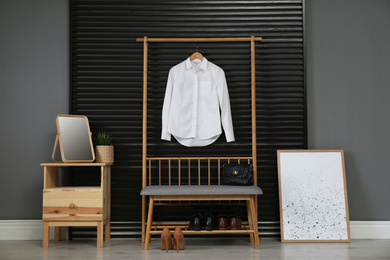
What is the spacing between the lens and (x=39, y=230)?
3986 mm

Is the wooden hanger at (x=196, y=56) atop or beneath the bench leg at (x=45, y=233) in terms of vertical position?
atop

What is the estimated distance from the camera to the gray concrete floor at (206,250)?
323cm

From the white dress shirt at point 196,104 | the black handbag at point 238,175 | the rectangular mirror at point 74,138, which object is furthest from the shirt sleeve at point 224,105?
the rectangular mirror at point 74,138

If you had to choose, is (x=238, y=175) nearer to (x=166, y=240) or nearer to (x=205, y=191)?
(x=205, y=191)

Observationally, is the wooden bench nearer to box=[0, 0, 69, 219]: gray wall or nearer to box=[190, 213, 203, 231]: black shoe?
box=[190, 213, 203, 231]: black shoe

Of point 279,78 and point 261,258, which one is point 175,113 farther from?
point 261,258

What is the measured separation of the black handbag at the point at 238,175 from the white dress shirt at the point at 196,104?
15.5 inches

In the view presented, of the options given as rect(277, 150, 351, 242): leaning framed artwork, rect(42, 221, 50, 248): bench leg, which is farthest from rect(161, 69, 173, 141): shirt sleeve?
rect(42, 221, 50, 248): bench leg

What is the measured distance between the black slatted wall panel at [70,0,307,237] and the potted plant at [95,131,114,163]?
0.17m

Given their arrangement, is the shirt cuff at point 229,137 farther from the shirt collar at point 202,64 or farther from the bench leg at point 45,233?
the bench leg at point 45,233

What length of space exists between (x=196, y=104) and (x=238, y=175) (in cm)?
78

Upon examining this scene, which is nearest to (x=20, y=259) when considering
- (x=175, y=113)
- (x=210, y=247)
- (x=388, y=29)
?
(x=210, y=247)

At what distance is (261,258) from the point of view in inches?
124

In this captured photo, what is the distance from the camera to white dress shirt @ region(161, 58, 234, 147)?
396 cm
